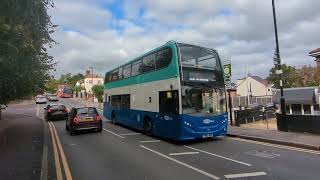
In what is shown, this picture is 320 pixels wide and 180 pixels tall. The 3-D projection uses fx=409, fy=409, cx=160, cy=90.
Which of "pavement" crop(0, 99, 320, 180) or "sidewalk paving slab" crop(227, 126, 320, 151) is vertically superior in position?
"sidewalk paving slab" crop(227, 126, 320, 151)

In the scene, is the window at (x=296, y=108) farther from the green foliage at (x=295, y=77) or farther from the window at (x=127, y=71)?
the window at (x=127, y=71)

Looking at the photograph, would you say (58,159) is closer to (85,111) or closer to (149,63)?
(149,63)

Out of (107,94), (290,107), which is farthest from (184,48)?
(290,107)

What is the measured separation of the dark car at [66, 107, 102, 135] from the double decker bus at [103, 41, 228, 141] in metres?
3.81

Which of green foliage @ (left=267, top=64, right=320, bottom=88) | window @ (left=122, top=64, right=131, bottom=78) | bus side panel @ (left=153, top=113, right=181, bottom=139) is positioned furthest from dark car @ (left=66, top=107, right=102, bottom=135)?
green foliage @ (left=267, top=64, right=320, bottom=88)

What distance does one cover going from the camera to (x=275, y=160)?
38.8 ft

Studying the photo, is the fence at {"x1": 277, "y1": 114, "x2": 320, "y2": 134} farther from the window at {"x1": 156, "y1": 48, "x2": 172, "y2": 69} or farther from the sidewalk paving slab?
the window at {"x1": 156, "y1": 48, "x2": 172, "y2": 69}

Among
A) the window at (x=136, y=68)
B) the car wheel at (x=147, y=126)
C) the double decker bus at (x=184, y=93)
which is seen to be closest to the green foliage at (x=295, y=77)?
the window at (x=136, y=68)

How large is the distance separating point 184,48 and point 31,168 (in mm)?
7959

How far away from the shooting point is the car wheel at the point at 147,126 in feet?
63.7

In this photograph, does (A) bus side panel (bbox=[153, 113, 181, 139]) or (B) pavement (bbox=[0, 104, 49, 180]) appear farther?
(A) bus side panel (bbox=[153, 113, 181, 139])

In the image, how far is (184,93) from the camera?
52.4 feet

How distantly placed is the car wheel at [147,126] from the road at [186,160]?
1504 millimetres

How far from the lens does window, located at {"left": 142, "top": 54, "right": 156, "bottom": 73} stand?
741 inches
